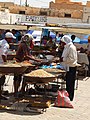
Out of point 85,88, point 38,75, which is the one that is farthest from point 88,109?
point 85,88

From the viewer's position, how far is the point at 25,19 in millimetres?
39781

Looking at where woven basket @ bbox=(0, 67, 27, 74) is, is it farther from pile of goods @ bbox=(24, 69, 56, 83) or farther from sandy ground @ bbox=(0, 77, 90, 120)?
sandy ground @ bbox=(0, 77, 90, 120)

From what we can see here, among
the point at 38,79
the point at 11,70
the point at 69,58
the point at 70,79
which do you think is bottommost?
the point at 70,79

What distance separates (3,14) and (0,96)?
1001 inches

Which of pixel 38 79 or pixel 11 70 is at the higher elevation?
pixel 11 70

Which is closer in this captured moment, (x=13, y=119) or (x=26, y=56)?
(x=13, y=119)

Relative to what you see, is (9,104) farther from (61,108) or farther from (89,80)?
(89,80)

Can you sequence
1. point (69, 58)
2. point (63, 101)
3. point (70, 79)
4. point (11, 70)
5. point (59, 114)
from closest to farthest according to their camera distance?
1. point (59, 114)
2. point (11, 70)
3. point (63, 101)
4. point (69, 58)
5. point (70, 79)

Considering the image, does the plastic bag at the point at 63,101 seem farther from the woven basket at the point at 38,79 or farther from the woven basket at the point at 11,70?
the woven basket at the point at 11,70

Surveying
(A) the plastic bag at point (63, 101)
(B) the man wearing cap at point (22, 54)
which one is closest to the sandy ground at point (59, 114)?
(A) the plastic bag at point (63, 101)

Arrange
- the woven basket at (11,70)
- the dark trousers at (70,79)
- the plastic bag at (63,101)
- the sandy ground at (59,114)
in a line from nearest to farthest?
1. the sandy ground at (59,114)
2. the woven basket at (11,70)
3. the plastic bag at (63,101)
4. the dark trousers at (70,79)

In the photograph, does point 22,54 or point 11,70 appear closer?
point 11,70

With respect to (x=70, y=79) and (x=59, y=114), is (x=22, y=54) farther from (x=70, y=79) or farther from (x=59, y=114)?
(x=59, y=114)

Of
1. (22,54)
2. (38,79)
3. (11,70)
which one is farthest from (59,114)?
(22,54)
